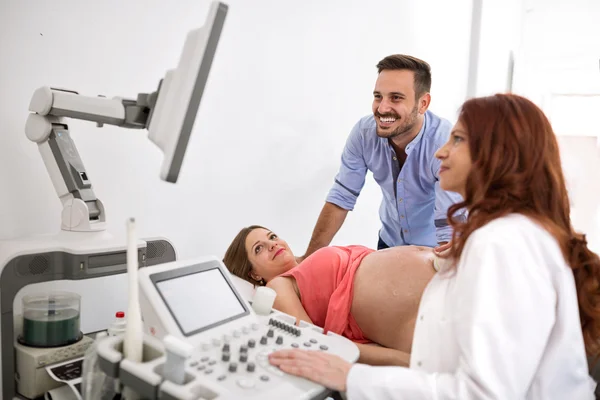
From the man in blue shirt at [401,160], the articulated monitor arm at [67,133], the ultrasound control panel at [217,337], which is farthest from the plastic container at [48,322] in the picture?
the man in blue shirt at [401,160]

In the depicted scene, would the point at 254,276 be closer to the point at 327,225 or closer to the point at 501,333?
the point at 327,225

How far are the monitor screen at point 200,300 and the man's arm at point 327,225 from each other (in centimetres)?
111

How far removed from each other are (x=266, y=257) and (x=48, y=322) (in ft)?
2.61

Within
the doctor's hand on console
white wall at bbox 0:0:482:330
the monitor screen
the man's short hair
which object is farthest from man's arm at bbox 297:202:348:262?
the doctor's hand on console

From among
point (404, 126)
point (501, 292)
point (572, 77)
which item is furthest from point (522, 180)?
point (572, 77)

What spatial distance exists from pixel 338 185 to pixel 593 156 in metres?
2.63

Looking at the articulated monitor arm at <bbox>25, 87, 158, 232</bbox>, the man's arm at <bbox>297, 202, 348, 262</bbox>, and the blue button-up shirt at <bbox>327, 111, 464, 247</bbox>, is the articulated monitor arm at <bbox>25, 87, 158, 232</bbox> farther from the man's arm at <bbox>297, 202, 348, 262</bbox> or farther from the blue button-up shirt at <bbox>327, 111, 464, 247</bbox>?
the blue button-up shirt at <bbox>327, 111, 464, 247</bbox>

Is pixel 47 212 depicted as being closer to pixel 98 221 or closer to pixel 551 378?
pixel 98 221

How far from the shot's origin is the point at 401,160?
7.59 ft

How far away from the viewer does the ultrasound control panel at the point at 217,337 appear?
0.91 m

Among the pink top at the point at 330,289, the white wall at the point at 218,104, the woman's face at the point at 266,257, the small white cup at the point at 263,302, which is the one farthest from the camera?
the woman's face at the point at 266,257

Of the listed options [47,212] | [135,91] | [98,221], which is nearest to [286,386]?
[98,221]

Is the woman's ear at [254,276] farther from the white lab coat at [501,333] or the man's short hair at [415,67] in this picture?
the man's short hair at [415,67]

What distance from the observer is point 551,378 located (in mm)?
980
